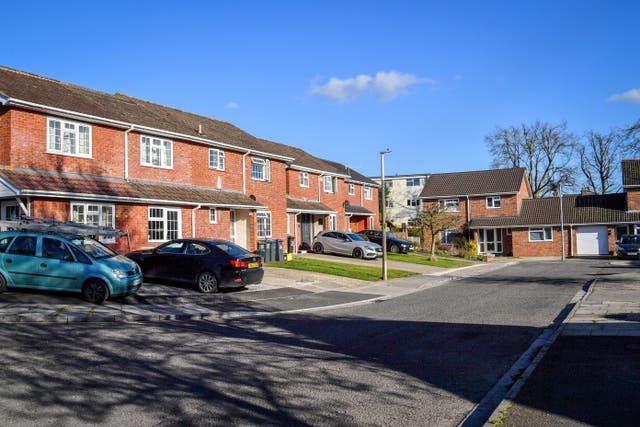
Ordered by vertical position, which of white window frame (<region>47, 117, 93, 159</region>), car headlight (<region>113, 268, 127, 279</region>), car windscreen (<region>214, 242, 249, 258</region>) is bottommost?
car headlight (<region>113, 268, 127, 279</region>)

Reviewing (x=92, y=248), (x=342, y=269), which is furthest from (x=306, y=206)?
(x=92, y=248)

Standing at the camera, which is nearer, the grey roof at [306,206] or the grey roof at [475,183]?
the grey roof at [306,206]

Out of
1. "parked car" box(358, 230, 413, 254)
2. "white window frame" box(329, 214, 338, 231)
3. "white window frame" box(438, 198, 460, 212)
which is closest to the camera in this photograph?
"parked car" box(358, 230, 413, 254)

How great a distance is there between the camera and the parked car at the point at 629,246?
35.2 m

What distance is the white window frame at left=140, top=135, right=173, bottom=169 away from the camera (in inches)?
858

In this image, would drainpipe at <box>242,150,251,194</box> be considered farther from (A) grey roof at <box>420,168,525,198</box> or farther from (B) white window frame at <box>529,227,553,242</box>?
(B) white window frame at <box>529,227,553,242</box>

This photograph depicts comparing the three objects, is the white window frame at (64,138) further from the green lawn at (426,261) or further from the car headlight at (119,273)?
the green lawn at (426,261)

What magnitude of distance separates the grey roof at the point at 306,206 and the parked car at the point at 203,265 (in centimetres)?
1444

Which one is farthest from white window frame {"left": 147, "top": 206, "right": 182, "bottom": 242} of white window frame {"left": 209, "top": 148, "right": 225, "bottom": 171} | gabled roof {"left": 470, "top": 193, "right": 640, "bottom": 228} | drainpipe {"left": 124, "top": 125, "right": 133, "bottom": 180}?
gabled roof {"left": 470, "top": 193, "right": 640, "bottom": 228}

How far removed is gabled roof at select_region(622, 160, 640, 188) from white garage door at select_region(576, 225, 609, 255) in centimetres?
378

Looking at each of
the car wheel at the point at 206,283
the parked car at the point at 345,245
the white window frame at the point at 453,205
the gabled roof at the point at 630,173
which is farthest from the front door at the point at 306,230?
the gabled roof at the point at 630,173

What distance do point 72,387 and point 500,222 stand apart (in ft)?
144

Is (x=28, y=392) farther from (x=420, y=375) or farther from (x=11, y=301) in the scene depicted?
(x=11, y=301)

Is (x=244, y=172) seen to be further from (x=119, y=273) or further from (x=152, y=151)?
(x=119, y=273)
